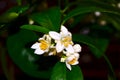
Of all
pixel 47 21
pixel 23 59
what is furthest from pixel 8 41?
pixel 47 21

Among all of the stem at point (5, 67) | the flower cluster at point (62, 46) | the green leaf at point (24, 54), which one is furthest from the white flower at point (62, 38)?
the stem at point (5, 67)

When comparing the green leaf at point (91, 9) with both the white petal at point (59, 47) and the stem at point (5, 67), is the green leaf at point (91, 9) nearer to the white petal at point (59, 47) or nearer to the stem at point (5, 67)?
the white petal at point (59, 47)

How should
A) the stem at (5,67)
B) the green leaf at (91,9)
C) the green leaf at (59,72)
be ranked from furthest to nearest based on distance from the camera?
the stem at (5,67)
the green leaf at (91,9)
the green leaf at (59,72)

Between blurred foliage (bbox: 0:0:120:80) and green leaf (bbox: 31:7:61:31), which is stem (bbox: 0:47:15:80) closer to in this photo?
blurred foliage (bbox: 0:0:120:80)

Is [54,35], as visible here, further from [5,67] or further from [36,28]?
[5,67]

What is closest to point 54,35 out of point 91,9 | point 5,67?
point 91,9
